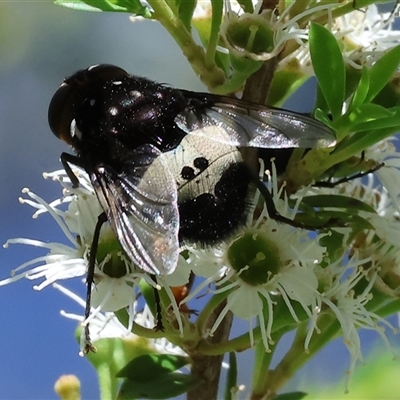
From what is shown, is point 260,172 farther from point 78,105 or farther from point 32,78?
point 32,78

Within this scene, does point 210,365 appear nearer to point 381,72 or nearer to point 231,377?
point 231,377

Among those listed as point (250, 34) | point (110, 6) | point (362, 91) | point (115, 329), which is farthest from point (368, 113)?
point (115, 329)

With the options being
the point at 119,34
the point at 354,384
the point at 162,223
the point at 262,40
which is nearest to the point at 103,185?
the point at 162,223

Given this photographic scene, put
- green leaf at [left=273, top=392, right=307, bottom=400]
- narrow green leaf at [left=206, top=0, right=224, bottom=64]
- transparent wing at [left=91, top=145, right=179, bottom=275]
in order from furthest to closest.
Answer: green leaf at [left=273, top=392, right=307, bottom=400] < narrow green leaf at [left=206, top=0, right=224, bottom=64] < transparent wing at [left=91, top=145, right=179, bottom=275]

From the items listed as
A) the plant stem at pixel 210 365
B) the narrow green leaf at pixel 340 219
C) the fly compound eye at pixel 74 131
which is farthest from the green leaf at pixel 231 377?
the fly compound eye at pixel 74 131

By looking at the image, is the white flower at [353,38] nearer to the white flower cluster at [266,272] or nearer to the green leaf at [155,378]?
the white flower cluster at [266,272]

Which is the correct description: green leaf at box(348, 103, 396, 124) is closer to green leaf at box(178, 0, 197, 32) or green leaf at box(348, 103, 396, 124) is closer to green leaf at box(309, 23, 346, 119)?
green leaf at box(309, 23, 346, 119)

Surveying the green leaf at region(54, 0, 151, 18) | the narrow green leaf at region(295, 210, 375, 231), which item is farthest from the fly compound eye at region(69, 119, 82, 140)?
the narrow green leaf at region(295, 210, 375, 231)
